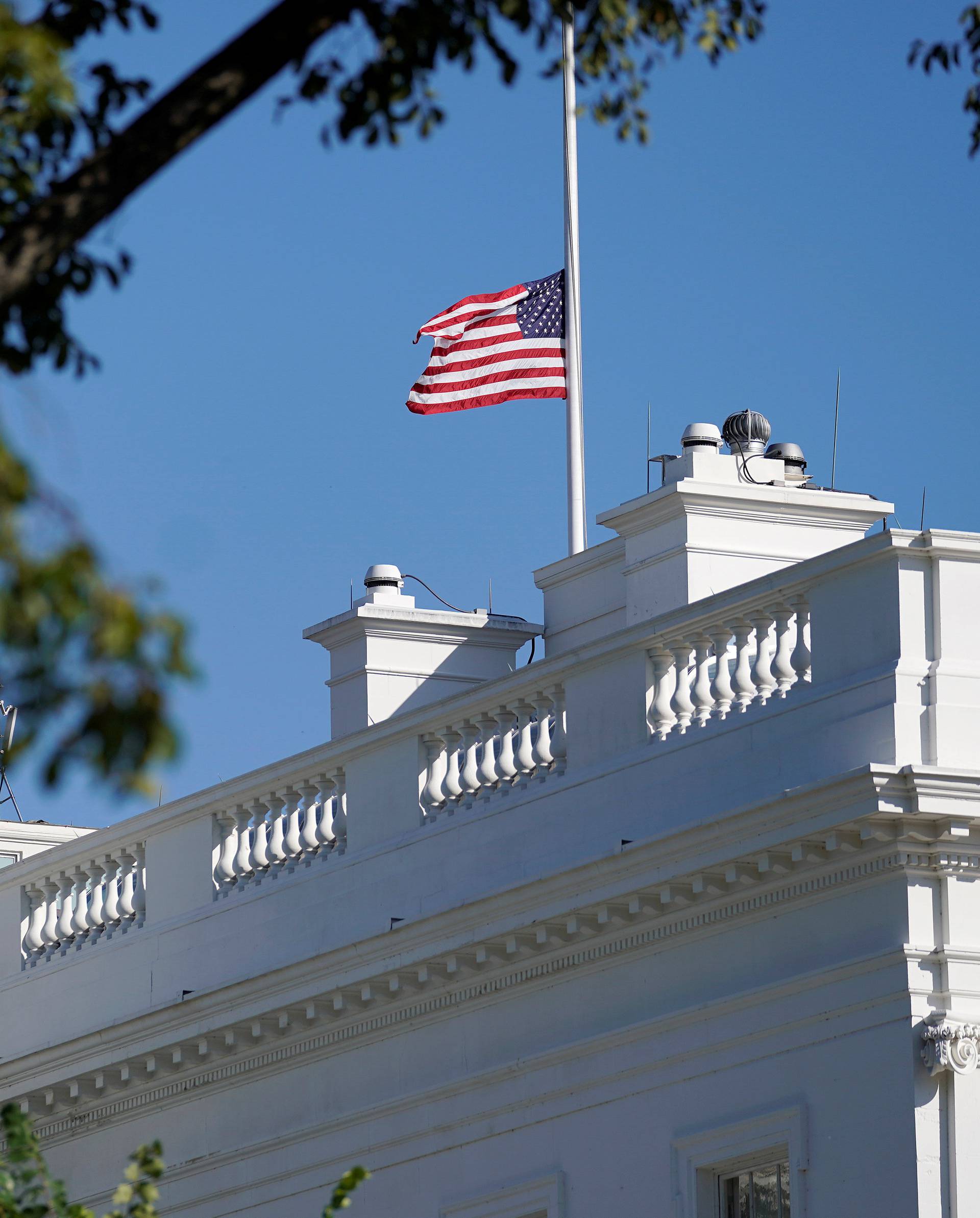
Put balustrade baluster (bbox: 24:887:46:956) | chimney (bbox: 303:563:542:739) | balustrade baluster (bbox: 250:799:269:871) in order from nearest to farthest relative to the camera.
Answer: balustrade baluster (bbox: 250:799:269:871) → balustrade baluster (bbox: 24:887:46:956) → chimney (bbox: 303:563:542:739)

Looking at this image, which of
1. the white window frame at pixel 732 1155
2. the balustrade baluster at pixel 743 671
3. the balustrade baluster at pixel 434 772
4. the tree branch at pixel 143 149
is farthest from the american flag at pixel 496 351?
the tree branch at pixel 143 149

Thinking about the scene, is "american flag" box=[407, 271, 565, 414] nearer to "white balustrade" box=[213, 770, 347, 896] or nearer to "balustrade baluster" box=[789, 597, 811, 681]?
"white balustrade" box=[213, 770, 347, 896]

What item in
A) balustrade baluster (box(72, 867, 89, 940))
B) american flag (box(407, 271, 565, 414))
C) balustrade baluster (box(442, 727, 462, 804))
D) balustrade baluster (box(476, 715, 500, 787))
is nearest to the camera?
balustrade baluster (box(476, 715, 500, 787))

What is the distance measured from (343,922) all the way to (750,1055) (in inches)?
159

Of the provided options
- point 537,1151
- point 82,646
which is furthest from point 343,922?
point 82,646

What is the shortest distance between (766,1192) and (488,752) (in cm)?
379

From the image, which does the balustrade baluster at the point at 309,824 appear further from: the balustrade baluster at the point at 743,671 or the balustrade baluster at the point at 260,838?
the balustrade baluster at the point at 743,671

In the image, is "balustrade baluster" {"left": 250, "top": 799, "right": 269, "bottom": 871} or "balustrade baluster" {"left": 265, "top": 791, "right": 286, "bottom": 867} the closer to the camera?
"balustrade baluster" {"left": 265, "top": 791, "right": 286, "bottom": 867}

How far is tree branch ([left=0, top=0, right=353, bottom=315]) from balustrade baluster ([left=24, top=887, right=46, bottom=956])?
16.0 m

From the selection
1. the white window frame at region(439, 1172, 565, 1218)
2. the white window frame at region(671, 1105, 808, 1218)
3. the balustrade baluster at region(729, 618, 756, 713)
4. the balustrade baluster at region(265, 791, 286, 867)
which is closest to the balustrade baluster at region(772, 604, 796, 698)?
the balustrade baluster at region(729, 618, 756, 713)

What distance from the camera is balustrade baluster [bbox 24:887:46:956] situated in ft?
81.7

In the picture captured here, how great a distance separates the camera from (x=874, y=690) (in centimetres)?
1814

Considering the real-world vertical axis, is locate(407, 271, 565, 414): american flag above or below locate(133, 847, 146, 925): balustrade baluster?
above

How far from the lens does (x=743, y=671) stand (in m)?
19.2
